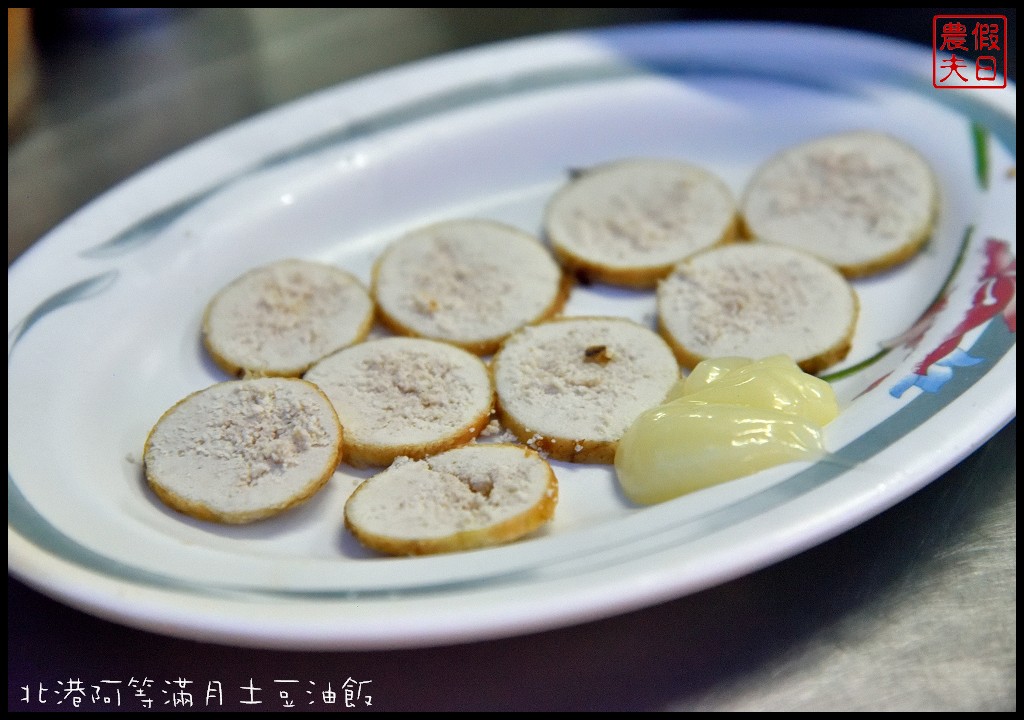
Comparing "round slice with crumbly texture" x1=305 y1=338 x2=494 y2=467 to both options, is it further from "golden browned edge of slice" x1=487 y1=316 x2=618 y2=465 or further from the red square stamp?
the red square stamp

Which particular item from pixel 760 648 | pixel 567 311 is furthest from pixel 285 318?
pixel 760 648

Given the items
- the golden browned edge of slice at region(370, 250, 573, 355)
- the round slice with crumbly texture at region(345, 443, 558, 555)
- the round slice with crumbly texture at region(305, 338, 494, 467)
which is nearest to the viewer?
the round slice with crumbly texture at region(345, 443, 558, 555)

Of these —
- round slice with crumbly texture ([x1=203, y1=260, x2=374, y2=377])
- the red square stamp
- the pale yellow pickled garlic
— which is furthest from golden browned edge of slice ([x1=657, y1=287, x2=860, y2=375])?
the red square stamp

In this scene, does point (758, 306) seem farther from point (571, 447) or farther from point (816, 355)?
point (571, 447)

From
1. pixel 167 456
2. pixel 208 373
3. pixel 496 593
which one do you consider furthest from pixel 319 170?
pixel 496 593

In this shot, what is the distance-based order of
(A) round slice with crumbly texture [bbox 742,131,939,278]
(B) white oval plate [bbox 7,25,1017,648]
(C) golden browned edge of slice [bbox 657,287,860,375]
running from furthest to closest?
(A) round slice with crumbly texture [bbox 742,131,939,278] → (C) golden browned edge of slice [bbox 657,287,860,375] → (B) white oval plate [bbox 7,25,1017,648]

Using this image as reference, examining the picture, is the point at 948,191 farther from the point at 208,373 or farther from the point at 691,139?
the point at 208,373

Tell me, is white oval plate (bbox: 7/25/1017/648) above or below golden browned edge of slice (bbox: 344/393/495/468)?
above
